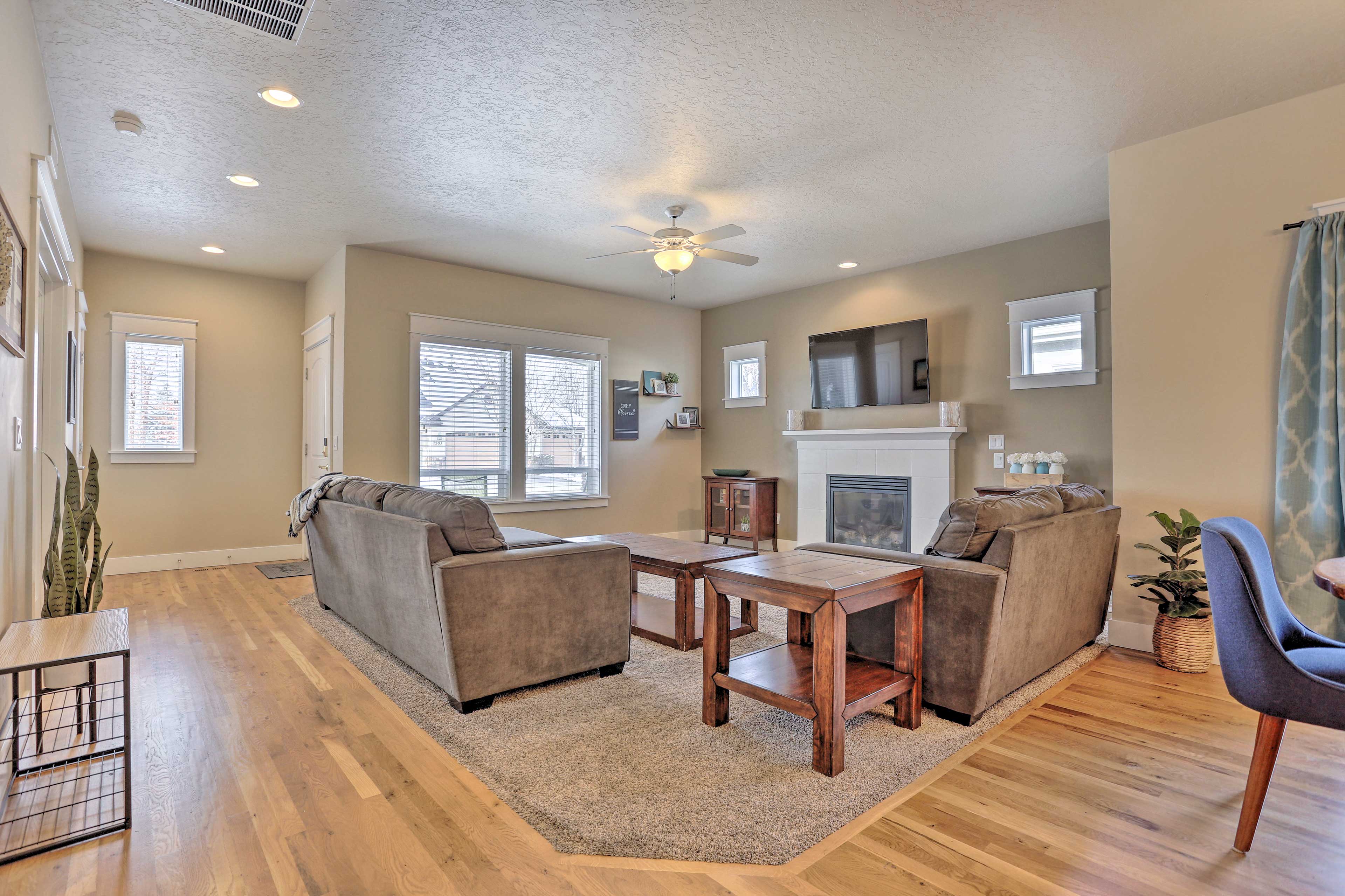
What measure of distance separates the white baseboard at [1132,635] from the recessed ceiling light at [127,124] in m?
5.49

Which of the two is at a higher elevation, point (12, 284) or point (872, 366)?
point (872, 366)

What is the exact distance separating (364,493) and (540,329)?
333cm

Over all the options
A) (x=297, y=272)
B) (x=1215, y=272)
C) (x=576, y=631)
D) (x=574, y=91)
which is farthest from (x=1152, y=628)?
(x=297, y=272)

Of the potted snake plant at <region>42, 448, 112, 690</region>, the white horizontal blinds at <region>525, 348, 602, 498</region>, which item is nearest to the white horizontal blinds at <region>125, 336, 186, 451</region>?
the white horizontal blinds at <region>525, 348, 602, 498</region>

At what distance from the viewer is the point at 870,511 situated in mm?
6016

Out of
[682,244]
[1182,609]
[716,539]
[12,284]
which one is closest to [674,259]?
[682,244]

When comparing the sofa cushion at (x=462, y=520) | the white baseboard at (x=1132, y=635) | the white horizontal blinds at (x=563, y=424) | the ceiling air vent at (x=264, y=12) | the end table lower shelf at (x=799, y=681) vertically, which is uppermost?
the ceiling air vent at (x=264, y=12)

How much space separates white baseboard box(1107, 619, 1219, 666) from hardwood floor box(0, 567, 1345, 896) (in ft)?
2.07

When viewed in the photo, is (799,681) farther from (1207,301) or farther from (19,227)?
(19,227)

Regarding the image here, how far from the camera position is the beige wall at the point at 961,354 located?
4820 millimetres

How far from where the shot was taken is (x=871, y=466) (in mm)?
5941

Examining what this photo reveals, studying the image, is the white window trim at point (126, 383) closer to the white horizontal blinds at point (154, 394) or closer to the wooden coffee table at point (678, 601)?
the white horizontal blinds at point (154, 394)

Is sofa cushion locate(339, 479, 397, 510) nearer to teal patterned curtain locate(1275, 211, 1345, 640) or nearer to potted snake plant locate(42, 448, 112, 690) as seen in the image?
potted snake plant locate(42, 448, 112, 690)

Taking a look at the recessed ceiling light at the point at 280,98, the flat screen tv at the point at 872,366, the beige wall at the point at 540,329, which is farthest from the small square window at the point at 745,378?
the recessed ceiling light at the point at 280,98
